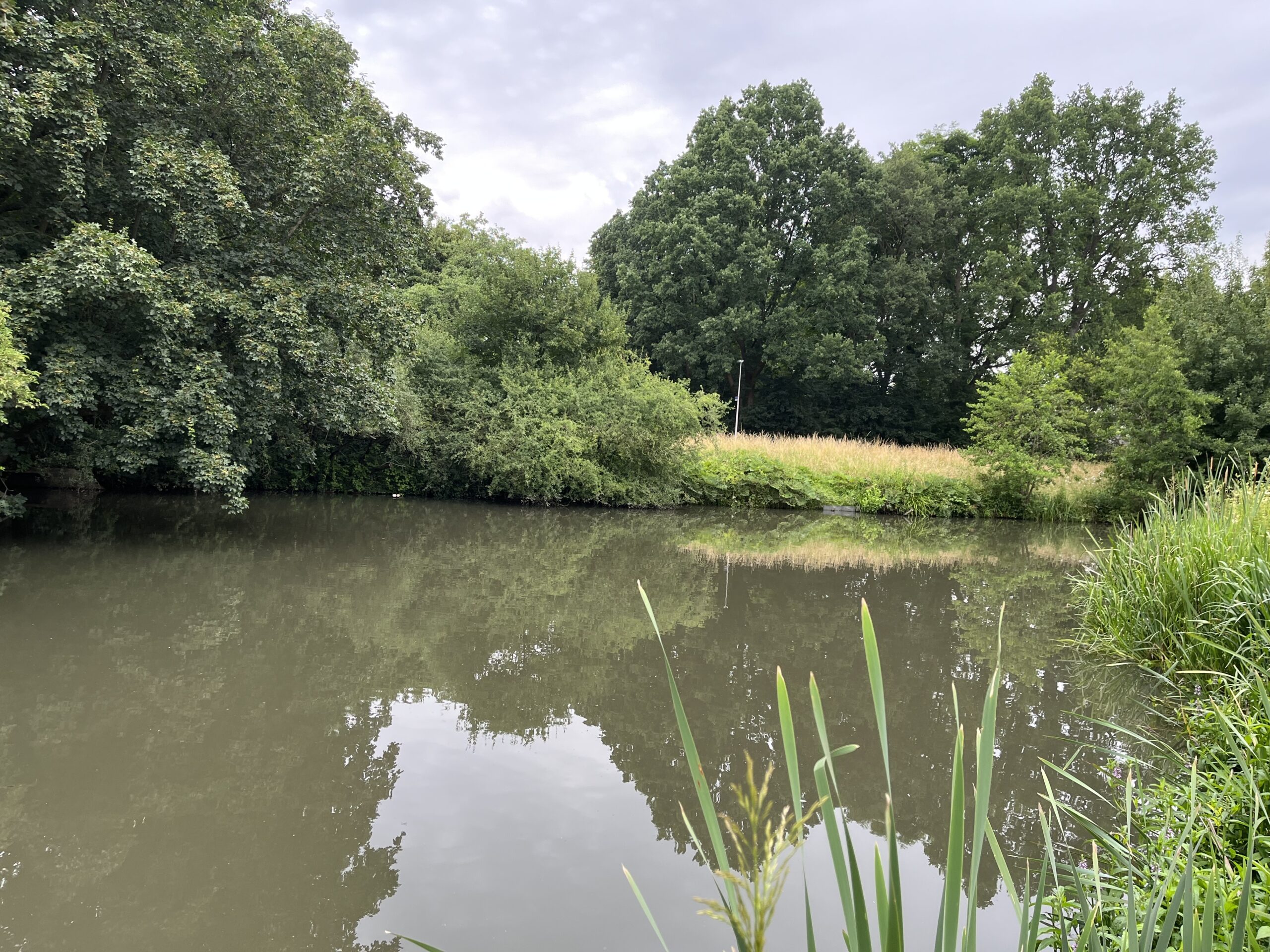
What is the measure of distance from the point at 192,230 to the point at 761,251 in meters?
19.1

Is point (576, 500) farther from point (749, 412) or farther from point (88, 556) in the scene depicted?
point (749, 412)

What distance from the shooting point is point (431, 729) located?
430 centimetres

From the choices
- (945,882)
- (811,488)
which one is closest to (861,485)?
(811,488)

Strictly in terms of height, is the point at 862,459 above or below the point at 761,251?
below

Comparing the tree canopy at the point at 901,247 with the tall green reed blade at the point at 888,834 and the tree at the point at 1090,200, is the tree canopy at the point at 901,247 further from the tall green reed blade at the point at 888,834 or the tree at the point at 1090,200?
the tall green reed blade at the point at 888,834

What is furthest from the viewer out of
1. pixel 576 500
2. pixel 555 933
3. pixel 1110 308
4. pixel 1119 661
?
pixel 1110 308

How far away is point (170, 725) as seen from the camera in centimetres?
406

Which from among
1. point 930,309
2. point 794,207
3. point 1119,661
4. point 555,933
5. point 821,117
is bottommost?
point 555,933

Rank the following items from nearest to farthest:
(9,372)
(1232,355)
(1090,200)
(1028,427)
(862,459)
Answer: (9,372) → (1232,355) → (1028,427) → (862,459) → (1090,200)

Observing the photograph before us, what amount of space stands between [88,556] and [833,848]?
9.40m

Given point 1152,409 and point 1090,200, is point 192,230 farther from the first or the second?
point 1090,200

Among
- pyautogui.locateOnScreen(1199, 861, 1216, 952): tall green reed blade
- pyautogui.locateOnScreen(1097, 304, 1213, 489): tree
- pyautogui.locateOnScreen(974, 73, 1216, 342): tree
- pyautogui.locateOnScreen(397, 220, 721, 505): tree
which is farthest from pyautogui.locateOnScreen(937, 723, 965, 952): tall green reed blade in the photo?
pyautogui.locateOnScreen(974, 73, 1216, 342): tree

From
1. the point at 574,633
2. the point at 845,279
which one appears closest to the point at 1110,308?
the point at 845,279

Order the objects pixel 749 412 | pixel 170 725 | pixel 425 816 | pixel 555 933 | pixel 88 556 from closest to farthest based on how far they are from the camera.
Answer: pixel 555 933 < pixel 425 816 < pixel 170 725 < pixel 88 556 < pixel 749 412
